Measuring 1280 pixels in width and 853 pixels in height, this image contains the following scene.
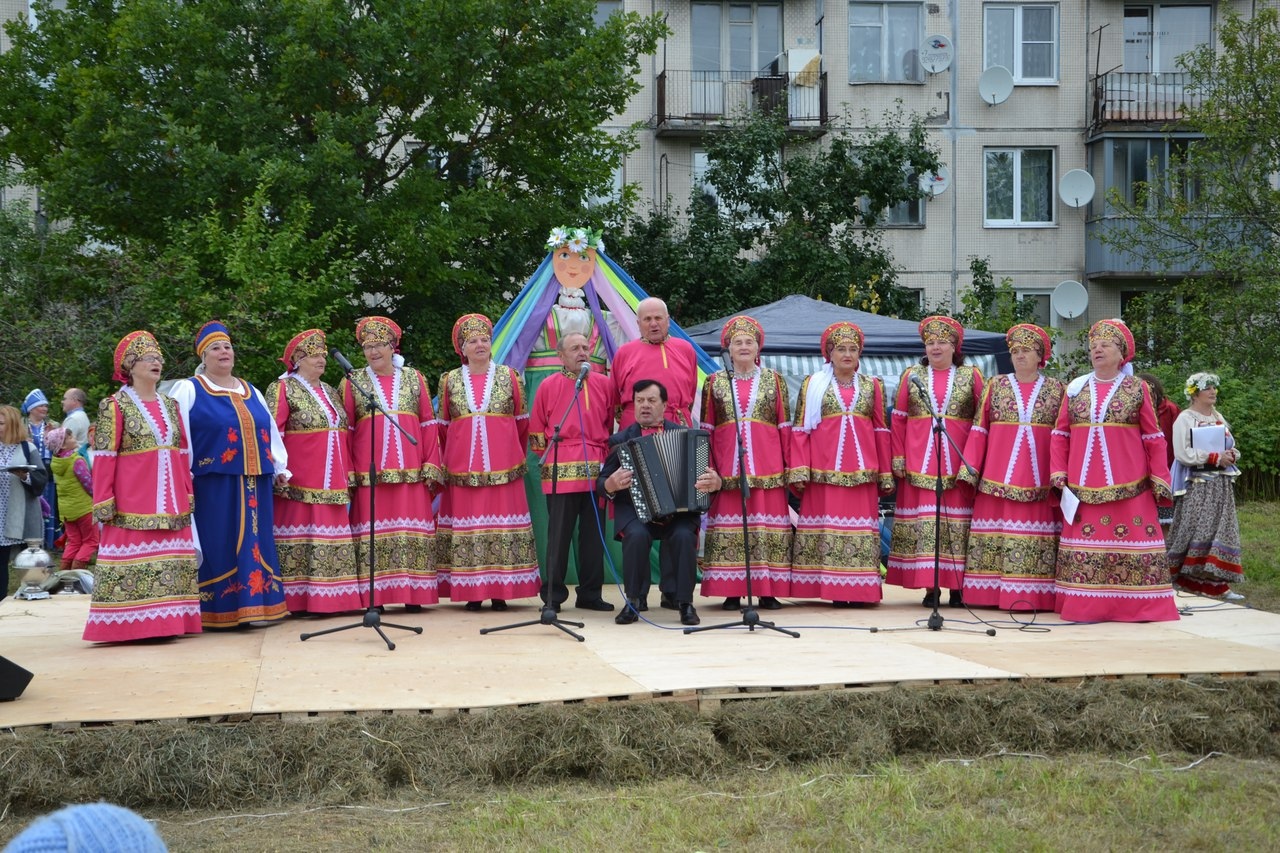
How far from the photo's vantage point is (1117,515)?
794 cm

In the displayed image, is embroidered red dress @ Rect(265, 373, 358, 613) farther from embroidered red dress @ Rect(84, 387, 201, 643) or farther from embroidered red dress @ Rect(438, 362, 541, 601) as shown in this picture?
embroidered red dress @ Rect(84, 387, 201, 643)

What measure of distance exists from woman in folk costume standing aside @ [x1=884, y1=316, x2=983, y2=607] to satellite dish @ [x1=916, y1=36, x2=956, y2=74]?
14.1 metres

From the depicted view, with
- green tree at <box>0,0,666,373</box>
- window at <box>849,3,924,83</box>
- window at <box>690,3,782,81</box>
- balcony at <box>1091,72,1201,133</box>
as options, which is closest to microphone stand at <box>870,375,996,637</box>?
green tree at <box>0,0,666,373</box>

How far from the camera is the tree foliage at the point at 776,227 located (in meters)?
18.6

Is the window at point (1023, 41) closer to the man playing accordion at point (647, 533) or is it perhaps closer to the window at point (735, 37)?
the window at point (735, 37)

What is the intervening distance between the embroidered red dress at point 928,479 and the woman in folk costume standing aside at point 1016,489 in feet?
0.34

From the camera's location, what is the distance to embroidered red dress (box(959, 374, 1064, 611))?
829 cm

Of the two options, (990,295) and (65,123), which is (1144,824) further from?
(990,295)

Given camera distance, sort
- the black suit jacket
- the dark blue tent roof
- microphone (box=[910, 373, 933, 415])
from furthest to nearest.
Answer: the dark blue tent roof → microphone (box=[910, 373, 933, 415]) → the black suit jacket

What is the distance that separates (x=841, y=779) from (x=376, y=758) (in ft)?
6.20

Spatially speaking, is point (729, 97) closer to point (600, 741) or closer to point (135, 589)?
point (135, 589)

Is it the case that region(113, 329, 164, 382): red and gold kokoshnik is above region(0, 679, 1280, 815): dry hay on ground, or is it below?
above

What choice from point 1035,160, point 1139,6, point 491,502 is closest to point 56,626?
point 491,502

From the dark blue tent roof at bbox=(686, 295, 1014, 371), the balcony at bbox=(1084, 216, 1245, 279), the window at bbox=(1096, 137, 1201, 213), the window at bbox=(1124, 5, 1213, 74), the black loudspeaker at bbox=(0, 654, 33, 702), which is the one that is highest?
the window at bbox=(1124, 5, 1213, 74)
